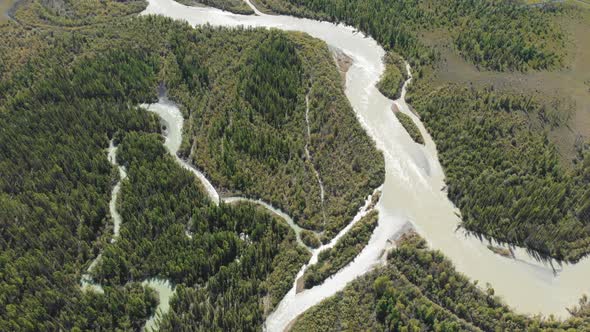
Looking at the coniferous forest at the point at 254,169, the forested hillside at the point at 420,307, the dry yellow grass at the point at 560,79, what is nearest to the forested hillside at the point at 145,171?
the coniferous forest at the point at 254,169

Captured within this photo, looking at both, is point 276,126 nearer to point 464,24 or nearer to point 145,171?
point 145,171

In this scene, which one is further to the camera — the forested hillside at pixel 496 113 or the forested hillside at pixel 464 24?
the forested hillside at pixel 464 24

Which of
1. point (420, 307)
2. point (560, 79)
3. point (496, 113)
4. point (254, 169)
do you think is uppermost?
point (560, 79)

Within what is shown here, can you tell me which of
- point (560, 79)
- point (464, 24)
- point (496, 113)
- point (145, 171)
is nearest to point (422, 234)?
point (496, 113)

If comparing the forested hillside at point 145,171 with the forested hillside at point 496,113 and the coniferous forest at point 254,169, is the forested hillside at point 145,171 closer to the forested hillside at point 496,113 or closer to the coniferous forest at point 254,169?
the coniferous forest at point 254,169

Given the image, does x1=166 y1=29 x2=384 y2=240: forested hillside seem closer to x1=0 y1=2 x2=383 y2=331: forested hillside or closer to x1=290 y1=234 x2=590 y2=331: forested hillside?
x1=0 y1=2 x2=383 y2=331: forested hillside

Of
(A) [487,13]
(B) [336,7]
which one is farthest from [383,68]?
(A) [487,13]

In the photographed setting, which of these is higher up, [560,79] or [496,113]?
[560,79]
